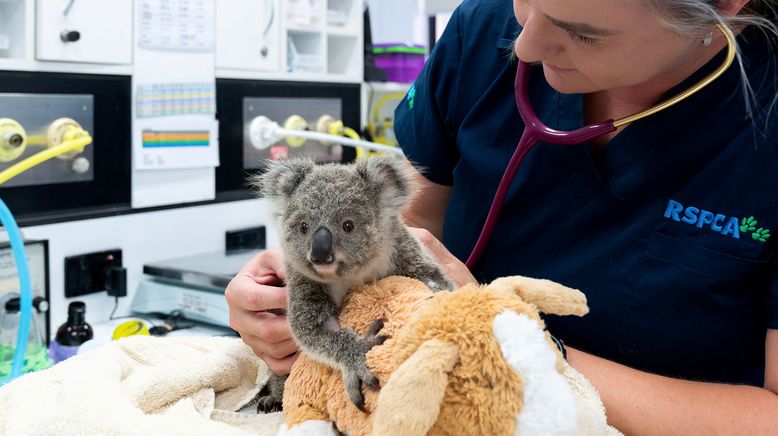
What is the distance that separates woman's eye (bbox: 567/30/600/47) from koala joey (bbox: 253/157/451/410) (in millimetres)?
284

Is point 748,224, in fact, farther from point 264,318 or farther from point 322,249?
point 264,318

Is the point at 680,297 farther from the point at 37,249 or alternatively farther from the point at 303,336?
the point at 37,249

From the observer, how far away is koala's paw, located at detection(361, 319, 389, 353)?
838 millimetres

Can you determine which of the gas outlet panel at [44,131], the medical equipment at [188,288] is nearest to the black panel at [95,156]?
the gas outlet panel at [44,131]

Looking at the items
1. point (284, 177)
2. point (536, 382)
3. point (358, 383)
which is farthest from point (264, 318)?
point (536, 382)

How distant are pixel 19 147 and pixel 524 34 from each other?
1.32m

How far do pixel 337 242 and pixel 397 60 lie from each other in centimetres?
239

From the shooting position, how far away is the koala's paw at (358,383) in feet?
2.66

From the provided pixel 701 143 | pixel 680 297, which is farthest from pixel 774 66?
pixel 680 297

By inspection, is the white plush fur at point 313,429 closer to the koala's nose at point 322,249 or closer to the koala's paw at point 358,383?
the koala's paw at point 358,383

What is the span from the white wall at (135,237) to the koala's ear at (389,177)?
950mm

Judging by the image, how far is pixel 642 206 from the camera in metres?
1.15

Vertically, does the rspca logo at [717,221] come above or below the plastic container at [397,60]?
below

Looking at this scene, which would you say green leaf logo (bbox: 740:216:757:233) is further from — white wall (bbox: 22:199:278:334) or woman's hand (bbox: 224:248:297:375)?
white wall (bbox: 22:199:278:334)
